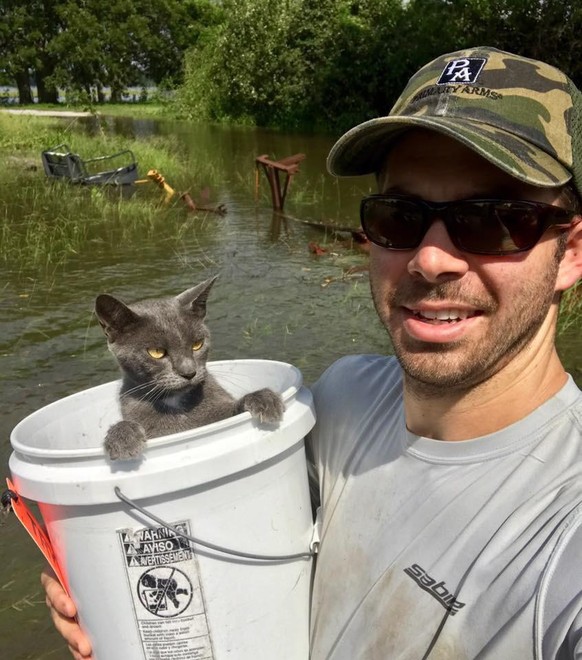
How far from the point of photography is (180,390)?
2576 mm

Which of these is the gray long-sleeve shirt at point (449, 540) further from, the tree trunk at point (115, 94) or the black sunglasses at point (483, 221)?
the tree trunk at point (115, 94)

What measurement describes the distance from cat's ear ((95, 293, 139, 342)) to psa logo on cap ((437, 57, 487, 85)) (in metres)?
1.40

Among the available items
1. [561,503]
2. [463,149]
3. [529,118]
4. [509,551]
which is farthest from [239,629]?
[529,118]

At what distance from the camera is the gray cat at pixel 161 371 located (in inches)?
97.5

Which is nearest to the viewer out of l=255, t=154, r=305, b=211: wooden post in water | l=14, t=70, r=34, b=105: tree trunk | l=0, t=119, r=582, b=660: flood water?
l=0, t=119, r=582, b=660: flood water

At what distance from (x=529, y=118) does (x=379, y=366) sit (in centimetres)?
92

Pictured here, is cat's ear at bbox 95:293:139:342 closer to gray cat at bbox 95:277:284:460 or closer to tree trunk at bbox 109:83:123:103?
gray cat at bbox 95:277:284:460

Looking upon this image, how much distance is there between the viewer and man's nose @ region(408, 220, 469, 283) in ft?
5.53

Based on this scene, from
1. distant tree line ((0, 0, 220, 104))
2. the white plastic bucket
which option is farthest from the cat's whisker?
distant tree line ((0, 0, 220, 104))

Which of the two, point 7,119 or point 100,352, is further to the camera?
point 7,119

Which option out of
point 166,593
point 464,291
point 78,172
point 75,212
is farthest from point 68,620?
point 78,172

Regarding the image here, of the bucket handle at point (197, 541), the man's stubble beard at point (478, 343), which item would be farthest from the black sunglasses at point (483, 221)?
the bucket handle at point (197, 541)

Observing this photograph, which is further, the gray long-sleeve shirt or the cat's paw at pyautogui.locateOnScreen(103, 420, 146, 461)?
the cat's paw at pyautogui.locateOnScreen(103, 420, 146, 461)

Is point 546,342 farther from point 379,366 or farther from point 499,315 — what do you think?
point 379,366
